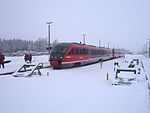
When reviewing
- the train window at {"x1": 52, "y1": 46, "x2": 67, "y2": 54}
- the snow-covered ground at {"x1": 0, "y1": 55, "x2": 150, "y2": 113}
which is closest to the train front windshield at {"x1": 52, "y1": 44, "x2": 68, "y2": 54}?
the train window at {"x1": 52, "y1": 46, "x2": 67, "y2": 54}

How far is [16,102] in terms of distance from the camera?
8.09 meters

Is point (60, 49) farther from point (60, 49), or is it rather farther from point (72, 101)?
point (72, 101)

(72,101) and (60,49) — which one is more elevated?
(60,49)

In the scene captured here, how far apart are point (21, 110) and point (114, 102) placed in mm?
3753

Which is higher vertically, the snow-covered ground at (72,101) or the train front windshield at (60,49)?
the train front windshield at (60,49)

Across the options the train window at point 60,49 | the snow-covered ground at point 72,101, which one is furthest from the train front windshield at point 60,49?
the snow-covered ground at point 72,101

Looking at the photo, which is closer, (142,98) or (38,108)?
(38,108)

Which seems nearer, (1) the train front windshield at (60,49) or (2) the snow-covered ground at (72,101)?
(2) the snow-covered ground at (72,101)

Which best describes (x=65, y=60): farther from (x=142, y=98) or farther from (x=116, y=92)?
(x=142, y=98)

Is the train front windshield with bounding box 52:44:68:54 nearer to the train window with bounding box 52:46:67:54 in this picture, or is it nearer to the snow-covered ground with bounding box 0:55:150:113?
the train window with bounding box 52:46:67:54

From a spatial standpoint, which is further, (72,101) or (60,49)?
(60,49)

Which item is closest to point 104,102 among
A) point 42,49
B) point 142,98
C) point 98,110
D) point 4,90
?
point 98,110

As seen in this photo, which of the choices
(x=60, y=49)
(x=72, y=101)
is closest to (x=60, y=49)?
(x=60, y=49)

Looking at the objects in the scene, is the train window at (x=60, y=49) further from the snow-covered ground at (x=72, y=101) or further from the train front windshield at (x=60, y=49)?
Answer: the snow-covered ground at (x=72, y=101)
